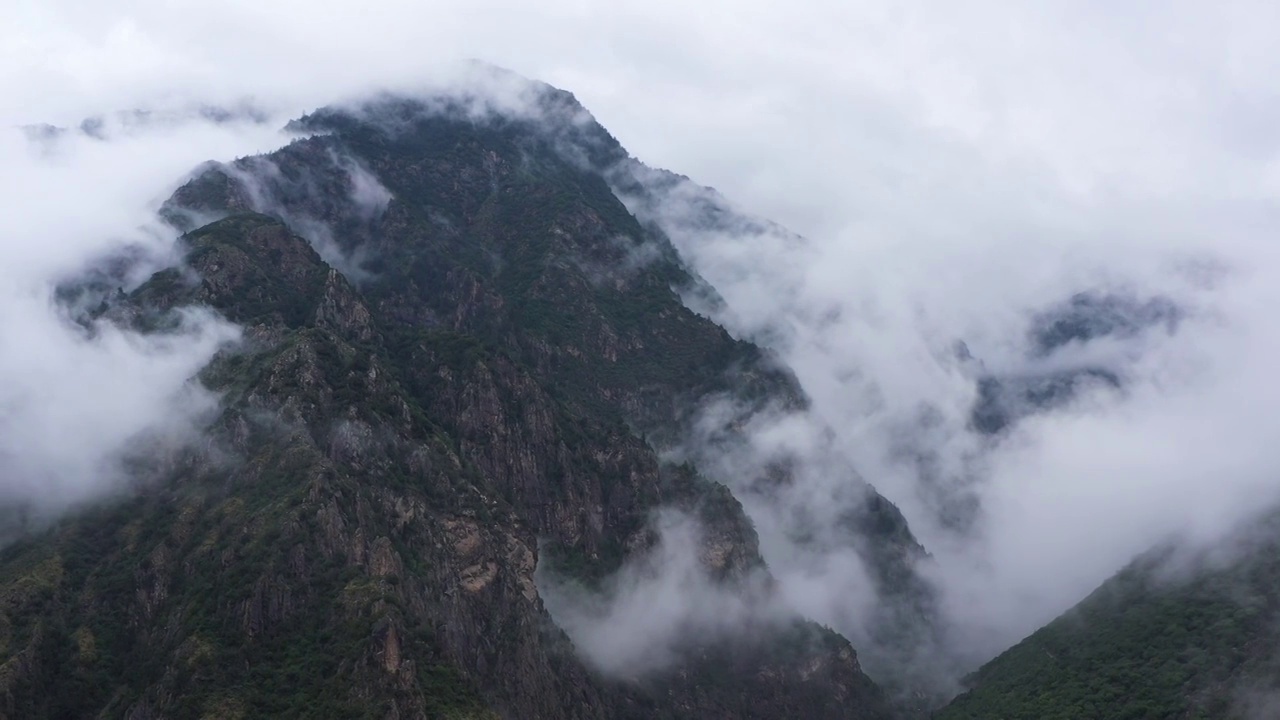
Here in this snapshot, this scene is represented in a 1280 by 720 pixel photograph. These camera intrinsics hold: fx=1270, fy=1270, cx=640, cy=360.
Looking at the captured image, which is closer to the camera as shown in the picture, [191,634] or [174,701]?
[174,701]

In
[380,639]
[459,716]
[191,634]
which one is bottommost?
[459,716]

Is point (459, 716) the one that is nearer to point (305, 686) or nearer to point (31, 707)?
point (305, 686)

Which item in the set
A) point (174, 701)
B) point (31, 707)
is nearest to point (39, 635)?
point (31, 707)

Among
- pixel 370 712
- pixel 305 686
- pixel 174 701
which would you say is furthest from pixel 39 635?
pixel 370 712

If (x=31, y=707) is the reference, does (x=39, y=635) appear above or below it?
above

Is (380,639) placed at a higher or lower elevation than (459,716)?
higher

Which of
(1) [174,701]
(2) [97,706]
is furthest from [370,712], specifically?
(2) [97,706]

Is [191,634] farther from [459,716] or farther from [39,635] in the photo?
[459,716]
